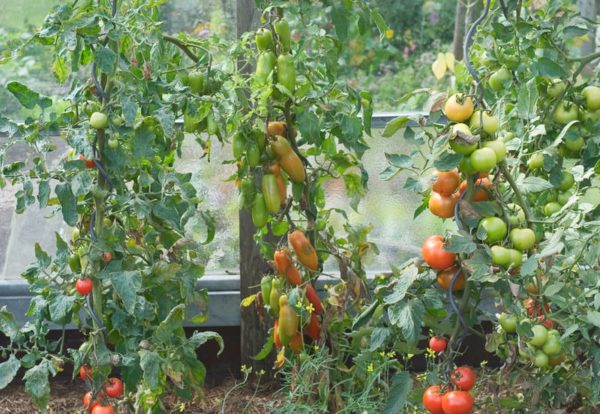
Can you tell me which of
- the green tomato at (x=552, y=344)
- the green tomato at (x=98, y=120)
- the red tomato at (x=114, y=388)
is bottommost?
the red tomato at (x=114, y=388)

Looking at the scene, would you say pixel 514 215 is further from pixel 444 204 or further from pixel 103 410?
pixel 103 410

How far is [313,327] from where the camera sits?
2.80 meters

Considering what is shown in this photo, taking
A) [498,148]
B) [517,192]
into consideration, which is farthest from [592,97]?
[498,148]

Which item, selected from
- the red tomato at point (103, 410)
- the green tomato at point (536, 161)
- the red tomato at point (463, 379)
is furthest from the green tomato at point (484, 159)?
the red tomato at point (103, 410)

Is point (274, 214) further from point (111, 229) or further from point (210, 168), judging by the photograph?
point (210, 168)

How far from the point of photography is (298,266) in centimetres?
279

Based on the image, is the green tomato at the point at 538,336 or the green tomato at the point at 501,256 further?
the green tomato at the point at 538,336

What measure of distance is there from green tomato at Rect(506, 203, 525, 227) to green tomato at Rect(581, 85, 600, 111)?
1.29 feet

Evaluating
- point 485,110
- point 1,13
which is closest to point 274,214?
point 485,110

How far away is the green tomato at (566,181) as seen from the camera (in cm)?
272

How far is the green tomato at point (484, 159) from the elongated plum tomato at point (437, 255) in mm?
245

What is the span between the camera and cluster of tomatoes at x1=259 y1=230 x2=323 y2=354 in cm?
266

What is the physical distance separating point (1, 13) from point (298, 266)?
7.36ft

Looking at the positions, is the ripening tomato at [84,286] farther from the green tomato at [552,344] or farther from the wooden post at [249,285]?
the green tomato at [552,344]
